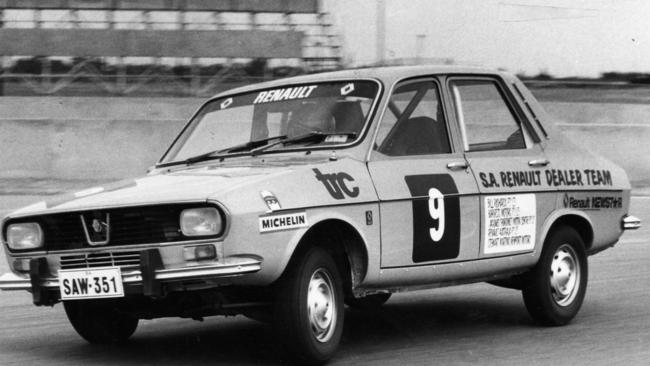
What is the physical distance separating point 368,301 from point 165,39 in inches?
1068

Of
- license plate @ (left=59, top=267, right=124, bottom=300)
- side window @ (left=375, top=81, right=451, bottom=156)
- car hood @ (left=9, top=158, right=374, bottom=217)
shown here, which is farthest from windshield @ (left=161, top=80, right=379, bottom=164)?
license plate @ (left=59, top=267, right=124, bottom=300)

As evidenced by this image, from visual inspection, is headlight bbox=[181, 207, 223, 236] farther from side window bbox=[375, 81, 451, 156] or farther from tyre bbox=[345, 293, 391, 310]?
tyre bbox=[345, 293, 391, 310]

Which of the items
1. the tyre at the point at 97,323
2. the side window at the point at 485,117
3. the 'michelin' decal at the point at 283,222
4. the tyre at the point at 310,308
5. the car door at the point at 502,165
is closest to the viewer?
the 'michelin' decal at the point at 283,222

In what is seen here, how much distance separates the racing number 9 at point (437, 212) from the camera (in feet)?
22.0

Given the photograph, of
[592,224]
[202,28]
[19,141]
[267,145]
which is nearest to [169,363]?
[267,145]

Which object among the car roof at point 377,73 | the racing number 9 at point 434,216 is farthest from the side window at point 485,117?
the racing number 9 at point 434,216

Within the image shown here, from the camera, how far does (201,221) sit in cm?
568

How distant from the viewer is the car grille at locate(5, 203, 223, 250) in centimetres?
574

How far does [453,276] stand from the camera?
6.88 m

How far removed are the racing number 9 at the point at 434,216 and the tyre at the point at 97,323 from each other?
169cm

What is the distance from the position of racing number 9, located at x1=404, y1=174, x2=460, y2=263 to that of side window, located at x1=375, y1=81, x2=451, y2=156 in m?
0.23

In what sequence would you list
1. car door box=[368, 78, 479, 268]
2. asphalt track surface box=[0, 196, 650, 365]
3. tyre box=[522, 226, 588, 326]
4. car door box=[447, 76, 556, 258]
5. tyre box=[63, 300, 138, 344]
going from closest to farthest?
asphalt track surface box=[0, 196, 650, 365] < car door box=[368, 78, 479, 268] < tyre box=[63, 300, 138, 344] < car door box=[447, 76, 556, 258] < tyre box=[522, 226, 588, 326]

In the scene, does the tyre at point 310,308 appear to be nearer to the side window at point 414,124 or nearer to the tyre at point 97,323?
the side window at point 414,124

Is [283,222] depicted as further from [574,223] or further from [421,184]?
[574,223]
